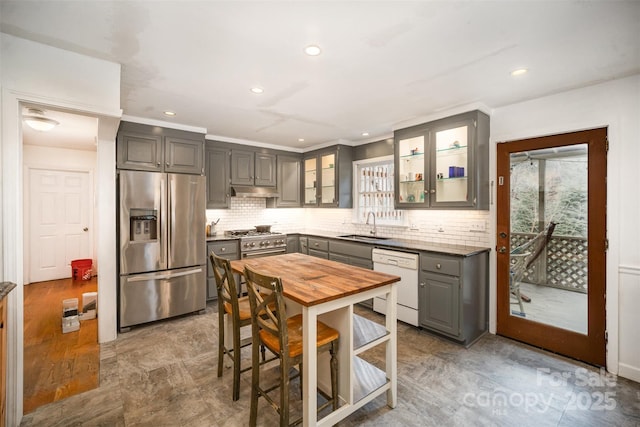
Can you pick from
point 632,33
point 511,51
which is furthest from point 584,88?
point 511,51

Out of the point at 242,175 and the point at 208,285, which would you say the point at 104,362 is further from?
the point at 242,175

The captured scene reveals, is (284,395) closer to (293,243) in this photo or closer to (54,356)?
(54,356)

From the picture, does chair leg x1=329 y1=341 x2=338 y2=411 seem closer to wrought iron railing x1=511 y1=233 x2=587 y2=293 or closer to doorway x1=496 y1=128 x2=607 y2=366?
doorway x1=496 y1=128 x2=607 y2=366

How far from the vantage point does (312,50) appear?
2025 millimetres

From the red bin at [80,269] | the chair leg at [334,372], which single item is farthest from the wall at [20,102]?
the red bin at [80,269]

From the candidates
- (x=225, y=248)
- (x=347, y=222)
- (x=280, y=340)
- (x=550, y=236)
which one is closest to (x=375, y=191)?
(x=347, y=222)

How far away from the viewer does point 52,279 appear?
550 centimetres

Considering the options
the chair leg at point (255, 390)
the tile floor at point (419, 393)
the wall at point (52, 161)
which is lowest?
the tile floor at point (419, 393)

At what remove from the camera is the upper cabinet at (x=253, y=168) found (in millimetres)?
4703

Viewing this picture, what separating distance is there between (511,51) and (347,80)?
1.23 m

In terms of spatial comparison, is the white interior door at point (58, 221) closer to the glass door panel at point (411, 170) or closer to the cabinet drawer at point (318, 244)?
the cabinet drawer at point (318, 244)

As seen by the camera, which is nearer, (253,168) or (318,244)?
(318,244)

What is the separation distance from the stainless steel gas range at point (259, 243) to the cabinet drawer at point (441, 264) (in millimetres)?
2394

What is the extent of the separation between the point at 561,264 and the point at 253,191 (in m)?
4.12
